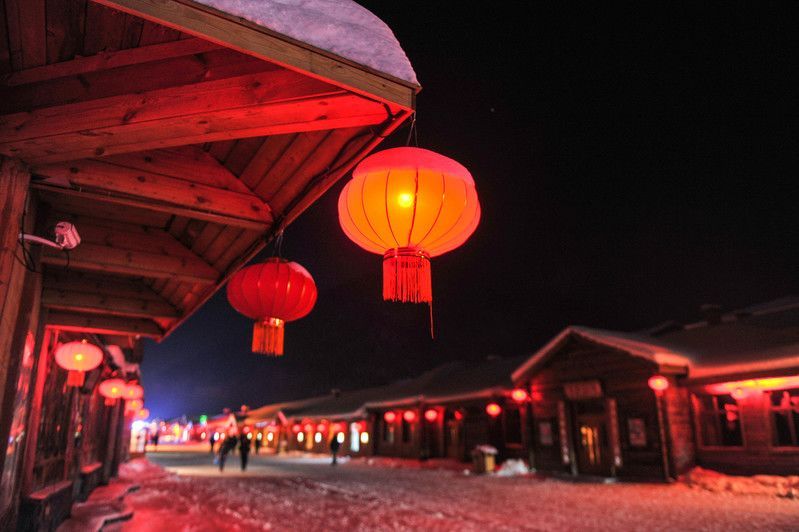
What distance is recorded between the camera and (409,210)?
348cm

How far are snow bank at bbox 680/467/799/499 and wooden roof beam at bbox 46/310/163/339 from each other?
1455 cm

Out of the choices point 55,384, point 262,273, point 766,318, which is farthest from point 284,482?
point 766,318

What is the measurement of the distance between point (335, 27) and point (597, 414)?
18411 millimetres

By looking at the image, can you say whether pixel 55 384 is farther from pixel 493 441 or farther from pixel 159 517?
pixel 493 441

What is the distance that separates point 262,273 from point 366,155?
2397 mm

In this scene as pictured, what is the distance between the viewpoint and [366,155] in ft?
10.8

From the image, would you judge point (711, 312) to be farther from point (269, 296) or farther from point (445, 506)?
point (269, 296)

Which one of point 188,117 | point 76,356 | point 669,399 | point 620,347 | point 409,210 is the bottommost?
point 669,399

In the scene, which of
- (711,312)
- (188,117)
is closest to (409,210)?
(188,117)

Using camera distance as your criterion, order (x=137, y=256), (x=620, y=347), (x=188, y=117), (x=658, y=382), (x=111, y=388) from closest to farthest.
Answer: (x=188, y=117) → (x=137, y=256) → (x=111, y=388) → (x=658, y=382) → (x=620, y=347)

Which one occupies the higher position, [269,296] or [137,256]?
[137,256]

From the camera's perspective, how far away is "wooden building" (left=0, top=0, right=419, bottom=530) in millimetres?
2494

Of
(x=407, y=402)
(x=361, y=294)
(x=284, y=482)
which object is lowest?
(x=284, y=482)

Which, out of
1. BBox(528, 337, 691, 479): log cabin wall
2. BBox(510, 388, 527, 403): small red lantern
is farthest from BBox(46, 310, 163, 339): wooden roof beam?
BBox(510, 388, 527, 403): small red lantern
